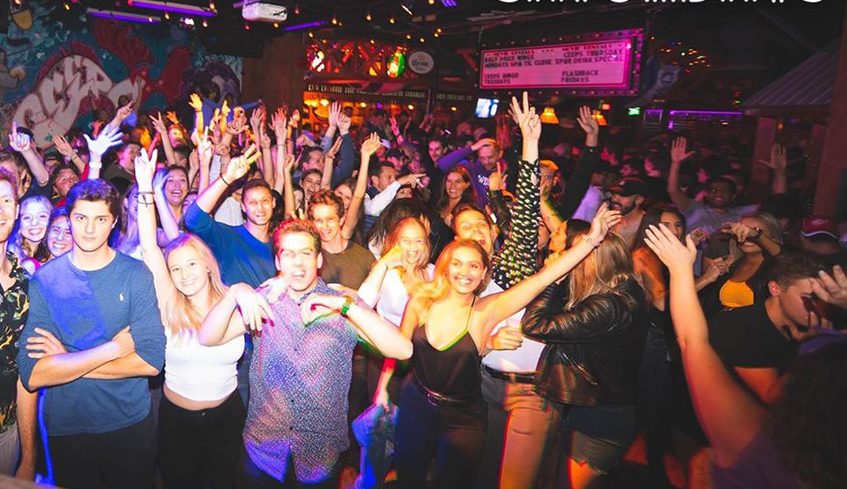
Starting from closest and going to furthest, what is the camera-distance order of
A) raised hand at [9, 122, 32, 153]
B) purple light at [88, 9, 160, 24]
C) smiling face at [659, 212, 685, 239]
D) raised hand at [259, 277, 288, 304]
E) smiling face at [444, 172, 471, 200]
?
raised hand at [259, 277, 288, 304]
smiling face at [659, 212, 685, 239]
raised hand at [9, 122, 32, 153]
smiling face at [444, 172, 471, 200]
purple light at [88, 9, 160, 24]

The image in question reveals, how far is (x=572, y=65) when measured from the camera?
22.2 ft

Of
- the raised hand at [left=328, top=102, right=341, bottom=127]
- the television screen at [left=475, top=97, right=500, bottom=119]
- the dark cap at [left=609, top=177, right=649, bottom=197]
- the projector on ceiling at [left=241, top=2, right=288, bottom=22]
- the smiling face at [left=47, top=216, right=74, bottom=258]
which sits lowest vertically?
the smiling face at [left=47, top=216, right=74, bottom=258]

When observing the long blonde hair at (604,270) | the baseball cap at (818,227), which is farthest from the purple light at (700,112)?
the long blonde hair at (604,270)

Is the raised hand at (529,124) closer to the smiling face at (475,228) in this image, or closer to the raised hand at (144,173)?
the smiling face at (475,228)

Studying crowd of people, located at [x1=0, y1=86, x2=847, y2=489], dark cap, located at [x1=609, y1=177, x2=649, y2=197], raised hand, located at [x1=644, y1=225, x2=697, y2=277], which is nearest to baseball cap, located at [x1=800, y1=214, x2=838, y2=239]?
crowd of people, located at [x1=0, y1=86, x2=847, y2=489]

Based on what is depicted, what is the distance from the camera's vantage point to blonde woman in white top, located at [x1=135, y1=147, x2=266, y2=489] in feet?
8.75

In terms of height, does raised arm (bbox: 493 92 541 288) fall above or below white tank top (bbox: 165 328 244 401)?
above

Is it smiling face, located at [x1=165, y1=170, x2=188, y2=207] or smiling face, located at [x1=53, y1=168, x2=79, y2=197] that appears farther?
smiling face, located at [x1=53, y1=168, x2=79, y2=197]

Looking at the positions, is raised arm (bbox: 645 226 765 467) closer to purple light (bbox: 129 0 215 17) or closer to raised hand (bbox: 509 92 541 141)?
raised hand (bbox: 509 92 541 141)

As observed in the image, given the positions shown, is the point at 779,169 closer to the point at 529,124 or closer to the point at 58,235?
the point at 529,124

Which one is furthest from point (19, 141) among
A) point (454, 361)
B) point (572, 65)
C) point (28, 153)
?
point (572, 65)

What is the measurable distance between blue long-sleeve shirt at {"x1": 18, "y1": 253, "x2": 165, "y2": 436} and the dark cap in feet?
12.4

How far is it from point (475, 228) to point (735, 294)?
166 cm

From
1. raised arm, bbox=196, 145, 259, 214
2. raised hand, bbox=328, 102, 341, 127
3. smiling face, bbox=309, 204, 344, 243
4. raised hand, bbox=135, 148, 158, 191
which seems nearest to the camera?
raised hand, bbox=135, 148, 158, 191
